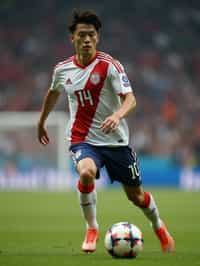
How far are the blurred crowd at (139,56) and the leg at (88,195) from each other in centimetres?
1831

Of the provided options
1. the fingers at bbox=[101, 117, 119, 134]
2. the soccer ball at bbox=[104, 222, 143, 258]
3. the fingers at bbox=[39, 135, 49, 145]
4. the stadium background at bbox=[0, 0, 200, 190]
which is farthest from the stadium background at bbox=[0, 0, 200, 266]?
the fingers at bbox=[101, 117, 119, 134]

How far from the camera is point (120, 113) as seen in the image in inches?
261

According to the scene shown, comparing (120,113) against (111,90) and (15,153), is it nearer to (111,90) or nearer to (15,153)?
(111,90)

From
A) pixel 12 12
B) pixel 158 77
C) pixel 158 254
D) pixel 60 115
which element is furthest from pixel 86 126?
pixel 12 12

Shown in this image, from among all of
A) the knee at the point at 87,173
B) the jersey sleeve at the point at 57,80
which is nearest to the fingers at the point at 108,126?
the knee at the point at 87,173

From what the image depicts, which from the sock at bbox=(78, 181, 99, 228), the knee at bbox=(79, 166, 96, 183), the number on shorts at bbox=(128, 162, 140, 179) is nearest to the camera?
the knee at bbox=(79, 166, 96, 183)

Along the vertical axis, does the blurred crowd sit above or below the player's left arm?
above

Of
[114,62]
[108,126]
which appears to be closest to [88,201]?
[108,126]

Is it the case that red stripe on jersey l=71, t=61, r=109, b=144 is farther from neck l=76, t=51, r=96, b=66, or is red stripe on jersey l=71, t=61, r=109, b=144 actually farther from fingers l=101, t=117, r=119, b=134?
fingers l=101, t=117, r=119, b=134

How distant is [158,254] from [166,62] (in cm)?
2166

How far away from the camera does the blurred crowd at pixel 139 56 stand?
1032 inches

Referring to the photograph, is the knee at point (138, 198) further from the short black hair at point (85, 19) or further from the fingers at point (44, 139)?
the short black hair at point (85, 19)

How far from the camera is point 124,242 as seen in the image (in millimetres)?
6492

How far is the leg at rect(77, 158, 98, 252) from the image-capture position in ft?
22.4
